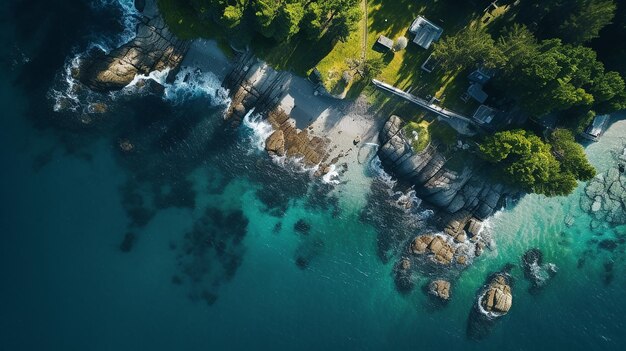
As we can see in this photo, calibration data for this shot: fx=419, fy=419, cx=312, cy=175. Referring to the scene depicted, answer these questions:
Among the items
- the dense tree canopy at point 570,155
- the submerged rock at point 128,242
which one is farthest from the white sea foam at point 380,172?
the submerged rock at point 128,242

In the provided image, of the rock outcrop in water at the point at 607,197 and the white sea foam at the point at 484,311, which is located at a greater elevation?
the rock outcrop in water at the point at 607,197

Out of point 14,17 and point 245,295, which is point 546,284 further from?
point 14,17

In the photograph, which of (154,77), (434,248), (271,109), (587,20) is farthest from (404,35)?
(154,77)

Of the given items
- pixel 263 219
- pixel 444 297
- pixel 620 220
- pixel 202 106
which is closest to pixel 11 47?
pixel 202 106

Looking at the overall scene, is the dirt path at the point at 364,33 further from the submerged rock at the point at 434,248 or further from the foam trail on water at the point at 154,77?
the submerged rock at the point at 434,248

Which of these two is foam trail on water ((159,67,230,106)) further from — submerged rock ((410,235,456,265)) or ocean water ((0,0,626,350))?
submerged rock ((410,235,456,265))

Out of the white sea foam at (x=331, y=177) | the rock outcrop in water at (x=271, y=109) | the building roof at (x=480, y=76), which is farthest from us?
the white sea foam at (x=331, y=177)

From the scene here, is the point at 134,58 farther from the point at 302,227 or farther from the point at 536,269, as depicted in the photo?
the point at 536,269

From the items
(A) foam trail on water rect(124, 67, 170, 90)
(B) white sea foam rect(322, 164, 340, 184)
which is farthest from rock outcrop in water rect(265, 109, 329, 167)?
(A) foam trail on water rect(124, 67, 170, 90)
